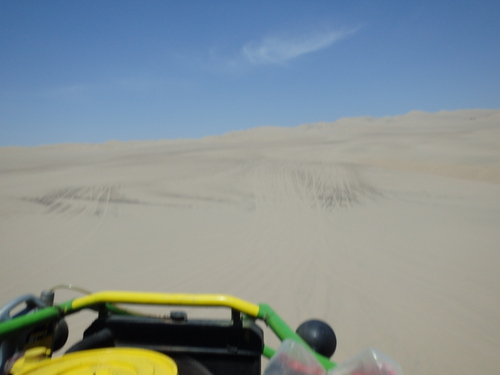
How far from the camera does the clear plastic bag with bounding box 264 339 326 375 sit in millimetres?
1463

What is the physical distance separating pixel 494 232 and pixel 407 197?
3.85 m

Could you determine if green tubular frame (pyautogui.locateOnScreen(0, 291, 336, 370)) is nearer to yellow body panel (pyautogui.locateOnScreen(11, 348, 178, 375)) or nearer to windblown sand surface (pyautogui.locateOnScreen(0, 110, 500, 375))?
yellow body panel (pyautogui.locateOnScreen(11, 348, 178, 375))

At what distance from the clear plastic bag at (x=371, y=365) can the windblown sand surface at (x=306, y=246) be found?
2647 millimetres

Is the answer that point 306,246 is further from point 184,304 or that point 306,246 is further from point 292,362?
point 292,362

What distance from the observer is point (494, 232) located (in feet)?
26.9

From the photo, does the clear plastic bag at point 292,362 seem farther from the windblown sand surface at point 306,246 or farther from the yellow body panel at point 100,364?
the windblown sand surface at point 306,246

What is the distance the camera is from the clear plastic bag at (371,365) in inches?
53.0

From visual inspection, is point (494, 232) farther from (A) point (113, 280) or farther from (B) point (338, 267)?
(A) point (113, 280)

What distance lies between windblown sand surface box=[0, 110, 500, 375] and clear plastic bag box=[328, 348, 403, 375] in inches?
104

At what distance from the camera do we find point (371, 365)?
4.53 ft

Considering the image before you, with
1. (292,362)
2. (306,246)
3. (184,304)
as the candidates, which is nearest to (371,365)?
(292,362)

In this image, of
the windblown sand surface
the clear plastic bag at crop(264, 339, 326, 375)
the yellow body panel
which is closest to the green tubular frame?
the yellow body panel

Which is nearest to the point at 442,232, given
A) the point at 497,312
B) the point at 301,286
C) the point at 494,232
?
the point at 494,232

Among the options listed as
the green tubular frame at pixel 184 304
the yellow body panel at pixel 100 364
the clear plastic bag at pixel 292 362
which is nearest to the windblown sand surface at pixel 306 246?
the green tubular frame at pixel 184 304
